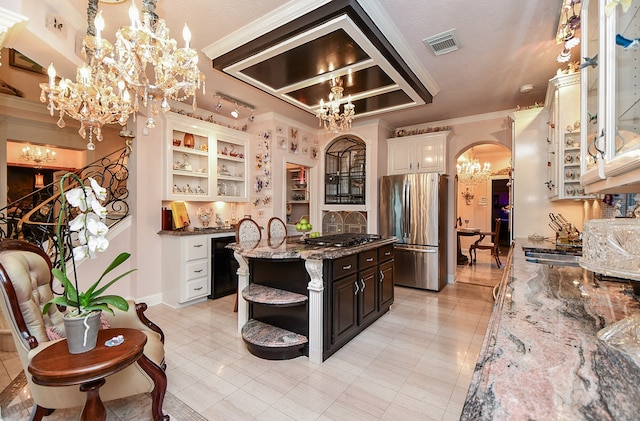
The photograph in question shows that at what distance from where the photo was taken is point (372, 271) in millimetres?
3154

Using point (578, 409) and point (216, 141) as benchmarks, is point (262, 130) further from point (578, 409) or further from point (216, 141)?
point (578, 409)

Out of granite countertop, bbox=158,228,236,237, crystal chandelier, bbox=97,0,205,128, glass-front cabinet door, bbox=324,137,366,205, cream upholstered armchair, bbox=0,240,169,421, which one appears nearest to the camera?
cream upholstered armchair, bbox=0,240,169,421

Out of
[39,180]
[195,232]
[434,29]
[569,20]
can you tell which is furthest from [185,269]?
[39,180]

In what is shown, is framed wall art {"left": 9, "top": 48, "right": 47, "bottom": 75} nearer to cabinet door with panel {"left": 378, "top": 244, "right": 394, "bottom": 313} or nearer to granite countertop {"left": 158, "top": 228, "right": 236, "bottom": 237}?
granite countertop {"left": 158, "top": 228, "right": 236, "bottom": 237}

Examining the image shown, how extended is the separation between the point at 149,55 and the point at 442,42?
2.49 metres

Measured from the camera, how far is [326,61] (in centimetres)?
281

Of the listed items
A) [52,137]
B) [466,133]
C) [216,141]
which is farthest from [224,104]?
[466,133]

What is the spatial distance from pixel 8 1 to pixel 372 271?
351 centimetres

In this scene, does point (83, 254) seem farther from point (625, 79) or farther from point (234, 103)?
point (234, 103)

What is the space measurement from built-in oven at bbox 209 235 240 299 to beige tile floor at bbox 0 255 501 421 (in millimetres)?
729

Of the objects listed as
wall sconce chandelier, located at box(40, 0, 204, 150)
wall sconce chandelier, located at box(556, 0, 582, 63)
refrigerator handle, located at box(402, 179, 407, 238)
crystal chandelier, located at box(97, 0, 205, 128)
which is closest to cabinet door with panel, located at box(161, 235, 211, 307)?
wall sconce chandelier, located at box(40, 0, 204, 150)

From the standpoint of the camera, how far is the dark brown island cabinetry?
2.49 metres

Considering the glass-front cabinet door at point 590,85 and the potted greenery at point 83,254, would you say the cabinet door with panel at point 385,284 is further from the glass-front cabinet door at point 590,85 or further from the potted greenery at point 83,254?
the potted greenery at point 83,254

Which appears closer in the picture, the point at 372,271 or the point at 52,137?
the point at 372,271
